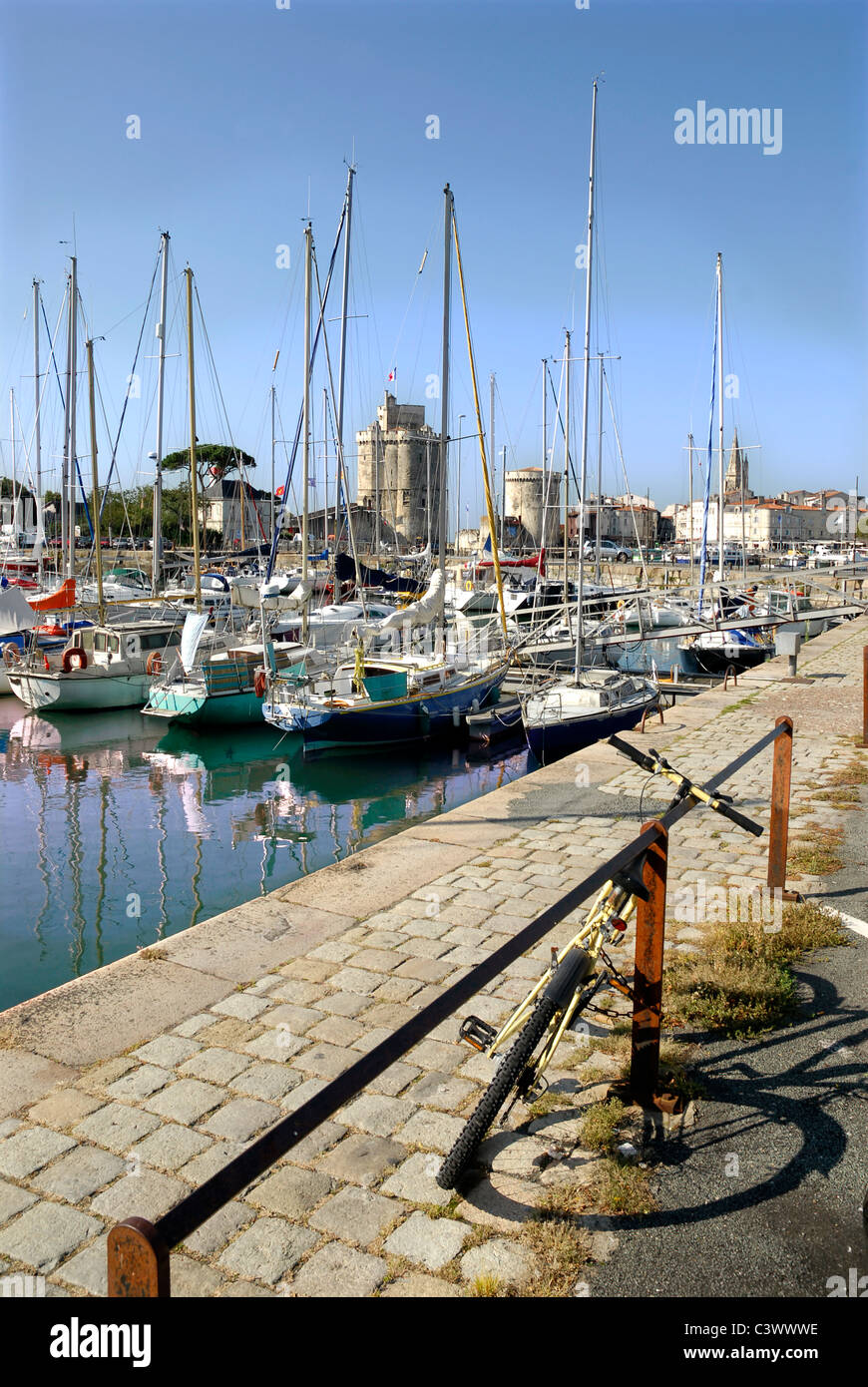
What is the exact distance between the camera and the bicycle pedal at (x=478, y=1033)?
3921 millimetres

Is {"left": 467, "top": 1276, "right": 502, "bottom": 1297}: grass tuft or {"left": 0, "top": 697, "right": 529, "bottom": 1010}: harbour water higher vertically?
{"left": 467, "top": 1276, "right": 502, "bottom": 1297}: grass tuft

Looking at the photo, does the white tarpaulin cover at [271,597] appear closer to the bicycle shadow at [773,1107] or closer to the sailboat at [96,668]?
the sailboat at [96,668]

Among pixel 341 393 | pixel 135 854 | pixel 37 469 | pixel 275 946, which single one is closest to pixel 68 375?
pixel 37 469

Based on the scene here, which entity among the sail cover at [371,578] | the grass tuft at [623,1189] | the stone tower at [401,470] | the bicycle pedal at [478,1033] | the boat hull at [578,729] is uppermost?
the stone tower at [401,470]

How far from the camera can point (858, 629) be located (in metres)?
29.2

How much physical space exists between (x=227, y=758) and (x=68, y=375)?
1702 centimetres

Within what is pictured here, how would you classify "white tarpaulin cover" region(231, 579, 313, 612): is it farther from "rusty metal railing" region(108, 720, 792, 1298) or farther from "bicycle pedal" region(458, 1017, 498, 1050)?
"bicycle pedal" region(458, 1017, 498, 1050)

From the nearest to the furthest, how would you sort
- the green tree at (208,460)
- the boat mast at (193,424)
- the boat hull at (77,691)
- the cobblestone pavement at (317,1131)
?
the cobblestone pavement at (317,1131)
the boat hull at (77,691)
the boat mast at (193,424)
the green tree at (208,460)

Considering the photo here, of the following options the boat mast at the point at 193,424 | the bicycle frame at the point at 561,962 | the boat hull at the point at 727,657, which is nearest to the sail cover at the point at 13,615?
the boat mast at the point at 193,424

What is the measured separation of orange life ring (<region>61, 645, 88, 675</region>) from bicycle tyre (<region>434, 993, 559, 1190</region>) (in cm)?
2187

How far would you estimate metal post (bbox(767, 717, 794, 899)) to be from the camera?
6031 millimetres

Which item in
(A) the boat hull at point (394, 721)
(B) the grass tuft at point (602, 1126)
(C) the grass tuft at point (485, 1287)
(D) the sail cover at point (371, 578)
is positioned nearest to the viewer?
(C) the grass tuft at point (485, 1287)

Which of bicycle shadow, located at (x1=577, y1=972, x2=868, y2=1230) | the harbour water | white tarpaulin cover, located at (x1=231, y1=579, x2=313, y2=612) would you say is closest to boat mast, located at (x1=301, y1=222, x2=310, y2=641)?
white tarpaulin cover, located at (x1=231, y1=579, x2=313, y2=612)

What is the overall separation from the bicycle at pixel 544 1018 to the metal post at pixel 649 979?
0.19ft
